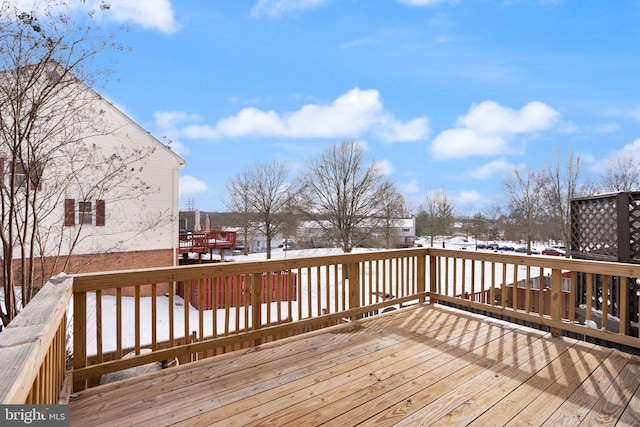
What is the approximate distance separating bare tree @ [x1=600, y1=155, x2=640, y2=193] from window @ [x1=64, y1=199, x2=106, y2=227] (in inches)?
870

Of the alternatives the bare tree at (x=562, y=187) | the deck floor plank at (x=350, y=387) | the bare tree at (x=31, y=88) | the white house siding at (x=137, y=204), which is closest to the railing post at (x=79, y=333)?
the deck floor plank at (x=350, y=387)

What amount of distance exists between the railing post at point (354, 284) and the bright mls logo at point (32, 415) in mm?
2823

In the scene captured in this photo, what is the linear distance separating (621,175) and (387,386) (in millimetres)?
21633

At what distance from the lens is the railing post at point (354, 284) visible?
3896mm

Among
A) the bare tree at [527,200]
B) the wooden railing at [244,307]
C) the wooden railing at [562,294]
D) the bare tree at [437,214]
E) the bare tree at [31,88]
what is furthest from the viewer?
the bare tree at [437,214]

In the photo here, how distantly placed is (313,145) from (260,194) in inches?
186

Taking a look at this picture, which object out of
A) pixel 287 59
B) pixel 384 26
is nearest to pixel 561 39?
pixel 384 26

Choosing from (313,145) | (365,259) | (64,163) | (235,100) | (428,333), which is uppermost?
(235,100)

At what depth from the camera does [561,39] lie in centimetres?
829

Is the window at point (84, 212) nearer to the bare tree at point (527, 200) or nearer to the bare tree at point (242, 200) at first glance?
the bare tree at point (242, 200)

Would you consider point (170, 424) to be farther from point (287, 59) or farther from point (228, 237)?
point (228, 237)

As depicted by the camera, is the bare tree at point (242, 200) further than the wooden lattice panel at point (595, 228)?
Yes

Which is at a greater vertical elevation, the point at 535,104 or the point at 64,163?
the point at 535,104

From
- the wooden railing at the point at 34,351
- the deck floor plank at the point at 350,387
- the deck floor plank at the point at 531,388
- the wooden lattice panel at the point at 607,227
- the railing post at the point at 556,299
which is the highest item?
the wooden lattice panel at the point at 607,227
